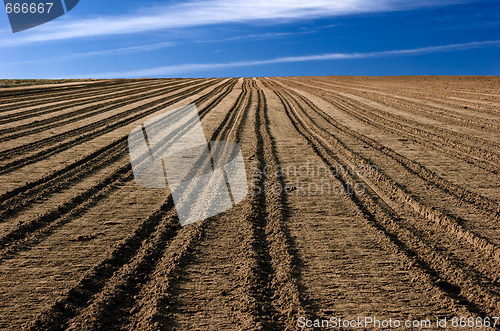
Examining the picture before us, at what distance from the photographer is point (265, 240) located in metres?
4.38

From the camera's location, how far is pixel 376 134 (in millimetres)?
10180

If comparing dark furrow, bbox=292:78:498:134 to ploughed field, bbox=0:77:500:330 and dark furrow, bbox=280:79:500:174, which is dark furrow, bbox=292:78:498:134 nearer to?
dark furrow, bbox=280:79:500:174

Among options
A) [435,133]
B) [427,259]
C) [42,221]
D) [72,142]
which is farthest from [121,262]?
[435,133]

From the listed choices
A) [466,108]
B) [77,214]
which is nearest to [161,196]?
[77,214]

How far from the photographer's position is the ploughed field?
3.21 m

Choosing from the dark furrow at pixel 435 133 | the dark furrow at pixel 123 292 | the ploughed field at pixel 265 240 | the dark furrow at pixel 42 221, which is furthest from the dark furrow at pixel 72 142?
the dark furrow at pixel 435 133

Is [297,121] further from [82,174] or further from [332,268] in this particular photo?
[332,268]

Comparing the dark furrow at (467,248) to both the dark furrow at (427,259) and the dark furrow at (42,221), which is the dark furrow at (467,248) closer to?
the dark furrow at (427,259)

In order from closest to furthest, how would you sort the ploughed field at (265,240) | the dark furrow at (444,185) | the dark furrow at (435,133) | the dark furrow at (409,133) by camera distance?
the ploughed field at (265,240) < the dark furrow at (444,185) < the dark furrow at (409,133) < the dark furrow at (435,133)

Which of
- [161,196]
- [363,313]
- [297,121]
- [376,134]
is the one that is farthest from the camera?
[297,121]

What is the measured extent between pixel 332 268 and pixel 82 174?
5038mm

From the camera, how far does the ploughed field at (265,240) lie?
3.21 meters

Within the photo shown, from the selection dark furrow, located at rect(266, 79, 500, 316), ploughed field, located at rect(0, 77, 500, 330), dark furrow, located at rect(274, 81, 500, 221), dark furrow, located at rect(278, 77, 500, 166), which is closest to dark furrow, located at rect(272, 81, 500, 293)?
ploughed field, located at rect(0, 77, 500, 330)

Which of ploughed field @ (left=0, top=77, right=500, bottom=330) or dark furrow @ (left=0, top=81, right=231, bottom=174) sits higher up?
dark furrow @ (left=0, top=81, right=231, bottom=174)
